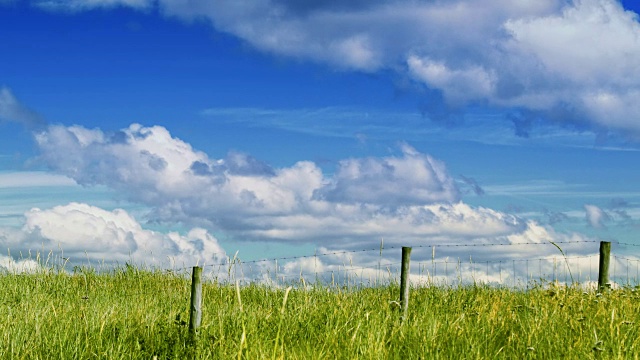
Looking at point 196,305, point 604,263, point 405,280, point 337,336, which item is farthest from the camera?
point 604,263

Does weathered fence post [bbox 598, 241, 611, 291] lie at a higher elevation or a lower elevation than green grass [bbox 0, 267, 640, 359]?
higher

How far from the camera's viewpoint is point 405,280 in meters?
10.7

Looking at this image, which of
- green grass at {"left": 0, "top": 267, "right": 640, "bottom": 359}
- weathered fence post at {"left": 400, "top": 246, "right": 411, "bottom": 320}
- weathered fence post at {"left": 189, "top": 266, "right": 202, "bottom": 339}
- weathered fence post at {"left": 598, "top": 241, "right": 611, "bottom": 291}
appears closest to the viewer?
green grass at {"left": 0, "top": 267, "right": 640, "bottom": 359}

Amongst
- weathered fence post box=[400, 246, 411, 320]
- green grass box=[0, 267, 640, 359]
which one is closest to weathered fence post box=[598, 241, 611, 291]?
green grass box=[0, 267, 640, 359]

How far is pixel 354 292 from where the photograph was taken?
11.9 metres

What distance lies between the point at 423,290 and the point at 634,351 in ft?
18.0

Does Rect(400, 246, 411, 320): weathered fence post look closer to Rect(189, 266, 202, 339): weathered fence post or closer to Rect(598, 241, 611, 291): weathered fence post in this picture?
Rect(189, 266, 202, 339): weathered fence post

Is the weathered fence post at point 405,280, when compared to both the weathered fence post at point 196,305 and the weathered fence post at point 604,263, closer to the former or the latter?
the weathered fence post at point 196,305

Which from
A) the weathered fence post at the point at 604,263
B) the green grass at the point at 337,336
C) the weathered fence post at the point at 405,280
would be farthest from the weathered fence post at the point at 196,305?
the weathered fence post at the point at 604,263

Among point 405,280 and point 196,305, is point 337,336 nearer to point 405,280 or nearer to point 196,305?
point 196,305

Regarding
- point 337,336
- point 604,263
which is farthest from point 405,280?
point 604,263

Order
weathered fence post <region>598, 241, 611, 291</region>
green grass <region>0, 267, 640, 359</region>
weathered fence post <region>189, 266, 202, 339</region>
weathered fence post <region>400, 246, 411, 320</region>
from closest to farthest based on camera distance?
green grass <region>0, 267, 640, 359</region> < weathered fence post <region>189, 266, 202, 339</region> < weathered fence post <region>400, 246, 411, 320</region> < weathered fence post <region>598, 241, 611, 291</region>

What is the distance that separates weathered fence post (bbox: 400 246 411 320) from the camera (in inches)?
410

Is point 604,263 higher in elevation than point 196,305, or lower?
higher
